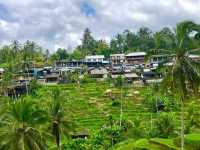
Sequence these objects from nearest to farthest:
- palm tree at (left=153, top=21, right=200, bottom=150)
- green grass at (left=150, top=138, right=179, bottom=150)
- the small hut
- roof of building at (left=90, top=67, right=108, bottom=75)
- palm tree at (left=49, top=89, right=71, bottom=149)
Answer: palm tree at (left=153, top=21, right=200, bottom=150) → green grass at (left=150, top=138, right=179, bottom=150) → palm tree at (left=49, top=89, right=71, bottom=149) → the small hut → roof of building at (left=90, top=67, right=108, bottom=75)

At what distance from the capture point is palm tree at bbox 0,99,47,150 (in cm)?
3988

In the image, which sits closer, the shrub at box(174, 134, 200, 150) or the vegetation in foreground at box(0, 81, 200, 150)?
the vegetation in foreground at box(0, 81, 200, 150)

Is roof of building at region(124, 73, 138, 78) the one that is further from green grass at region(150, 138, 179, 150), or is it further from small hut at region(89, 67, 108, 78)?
green grass at region(150, 138, 179, 150)

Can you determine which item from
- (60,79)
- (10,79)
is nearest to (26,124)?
(10,79)

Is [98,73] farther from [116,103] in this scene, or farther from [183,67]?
[183,67]

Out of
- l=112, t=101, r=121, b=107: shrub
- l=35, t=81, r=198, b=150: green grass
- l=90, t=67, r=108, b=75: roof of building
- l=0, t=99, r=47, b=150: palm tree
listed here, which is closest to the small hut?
l=90, t=67, r=108, b=75: roof of building

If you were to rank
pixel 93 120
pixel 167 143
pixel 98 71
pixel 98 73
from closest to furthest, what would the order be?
pixel 167 143, pixel 93 120, pixel 98 73, pixel 98 71

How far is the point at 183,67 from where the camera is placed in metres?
39.5

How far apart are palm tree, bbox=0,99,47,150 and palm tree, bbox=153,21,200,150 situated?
10.7 m

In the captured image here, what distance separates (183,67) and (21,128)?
43.1 ft

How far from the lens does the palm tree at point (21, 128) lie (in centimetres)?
3988

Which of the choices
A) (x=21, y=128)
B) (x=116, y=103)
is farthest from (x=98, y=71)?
(x=21, y=128)

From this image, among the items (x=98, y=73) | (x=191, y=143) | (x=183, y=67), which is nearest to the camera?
(x=183, y=67)

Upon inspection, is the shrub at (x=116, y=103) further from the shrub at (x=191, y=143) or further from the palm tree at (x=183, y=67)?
the palm tree at (x=183, y=67)
